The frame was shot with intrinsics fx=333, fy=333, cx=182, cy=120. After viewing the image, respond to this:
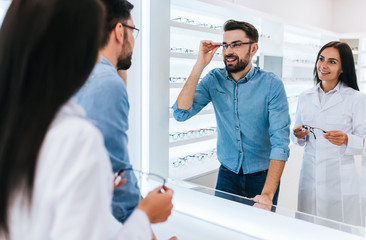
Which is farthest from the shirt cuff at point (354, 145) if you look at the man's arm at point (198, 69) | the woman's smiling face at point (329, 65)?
the man's arm at point (198, 69)

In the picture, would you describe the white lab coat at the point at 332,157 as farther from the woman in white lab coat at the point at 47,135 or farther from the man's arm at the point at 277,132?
the woman in white lab coat at the point at 47,135

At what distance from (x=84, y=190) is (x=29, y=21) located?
35 centimetres

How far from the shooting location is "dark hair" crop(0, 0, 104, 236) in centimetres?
65

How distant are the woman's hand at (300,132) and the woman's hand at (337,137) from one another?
0.11 metres

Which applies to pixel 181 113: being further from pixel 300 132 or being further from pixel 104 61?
pixel 104 61

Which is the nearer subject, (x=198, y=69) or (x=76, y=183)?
(x=76, y=183)

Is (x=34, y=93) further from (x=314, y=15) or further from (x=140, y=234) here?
(x=314, y=15)

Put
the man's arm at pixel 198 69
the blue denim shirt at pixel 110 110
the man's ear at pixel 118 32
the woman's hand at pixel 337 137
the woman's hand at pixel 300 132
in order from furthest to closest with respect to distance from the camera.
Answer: the man's arm at pixel 198 69, the woman's hand at pixel 300 132, the woman's hand at pixel 337 137, the man's ear at pixel 118 32, the blue denim shirt at pixel 110 110

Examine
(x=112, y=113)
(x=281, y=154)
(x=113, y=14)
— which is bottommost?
(x=281, y=154)

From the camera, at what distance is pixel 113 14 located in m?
1.41

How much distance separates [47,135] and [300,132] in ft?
5.46

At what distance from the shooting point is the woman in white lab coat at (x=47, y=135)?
0.63 meters

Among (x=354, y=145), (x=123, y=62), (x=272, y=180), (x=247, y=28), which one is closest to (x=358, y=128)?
(x=354, y=145)

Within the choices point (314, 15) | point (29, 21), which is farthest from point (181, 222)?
point (29, 21)
